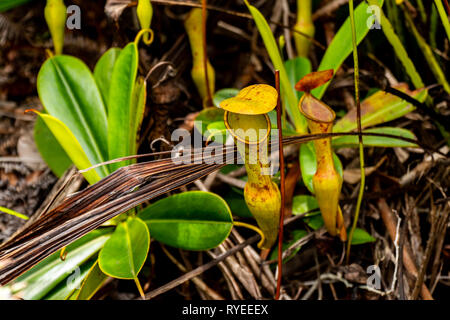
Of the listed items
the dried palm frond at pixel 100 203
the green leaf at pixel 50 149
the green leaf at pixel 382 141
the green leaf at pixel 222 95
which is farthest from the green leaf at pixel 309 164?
the green leaf at pixel 50 149

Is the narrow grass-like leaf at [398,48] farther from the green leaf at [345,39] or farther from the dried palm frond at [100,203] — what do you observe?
the dried palm frond at [100,203]

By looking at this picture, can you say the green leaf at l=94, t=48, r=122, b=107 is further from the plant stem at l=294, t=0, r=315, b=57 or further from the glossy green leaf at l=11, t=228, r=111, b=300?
the plant stem at l=294, t=0, r=315, b=57

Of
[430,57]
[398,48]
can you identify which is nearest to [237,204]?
[398,48]

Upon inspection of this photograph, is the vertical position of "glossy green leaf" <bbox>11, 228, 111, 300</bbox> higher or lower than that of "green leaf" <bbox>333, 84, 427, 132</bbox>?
lower

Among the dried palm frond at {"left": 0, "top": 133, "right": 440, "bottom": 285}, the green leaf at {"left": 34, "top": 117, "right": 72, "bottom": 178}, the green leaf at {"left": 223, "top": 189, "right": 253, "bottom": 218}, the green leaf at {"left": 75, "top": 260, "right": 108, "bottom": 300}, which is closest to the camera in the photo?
the dried palm frond at {"left": 0, "top": 133, "right": 440, "bottom": 285}

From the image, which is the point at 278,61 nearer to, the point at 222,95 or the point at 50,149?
the point at 222,95

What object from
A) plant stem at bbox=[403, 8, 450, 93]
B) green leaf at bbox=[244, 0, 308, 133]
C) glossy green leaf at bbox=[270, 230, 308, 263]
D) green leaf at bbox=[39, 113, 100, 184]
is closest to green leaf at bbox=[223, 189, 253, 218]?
glossy green leaf at bbox=[270, 230, 308, 263]

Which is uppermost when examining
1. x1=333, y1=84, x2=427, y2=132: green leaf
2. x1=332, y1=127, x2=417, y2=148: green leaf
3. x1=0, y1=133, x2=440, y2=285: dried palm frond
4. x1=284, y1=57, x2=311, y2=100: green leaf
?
x1=284, y1=57, x2=311, y2=100: green leaf
